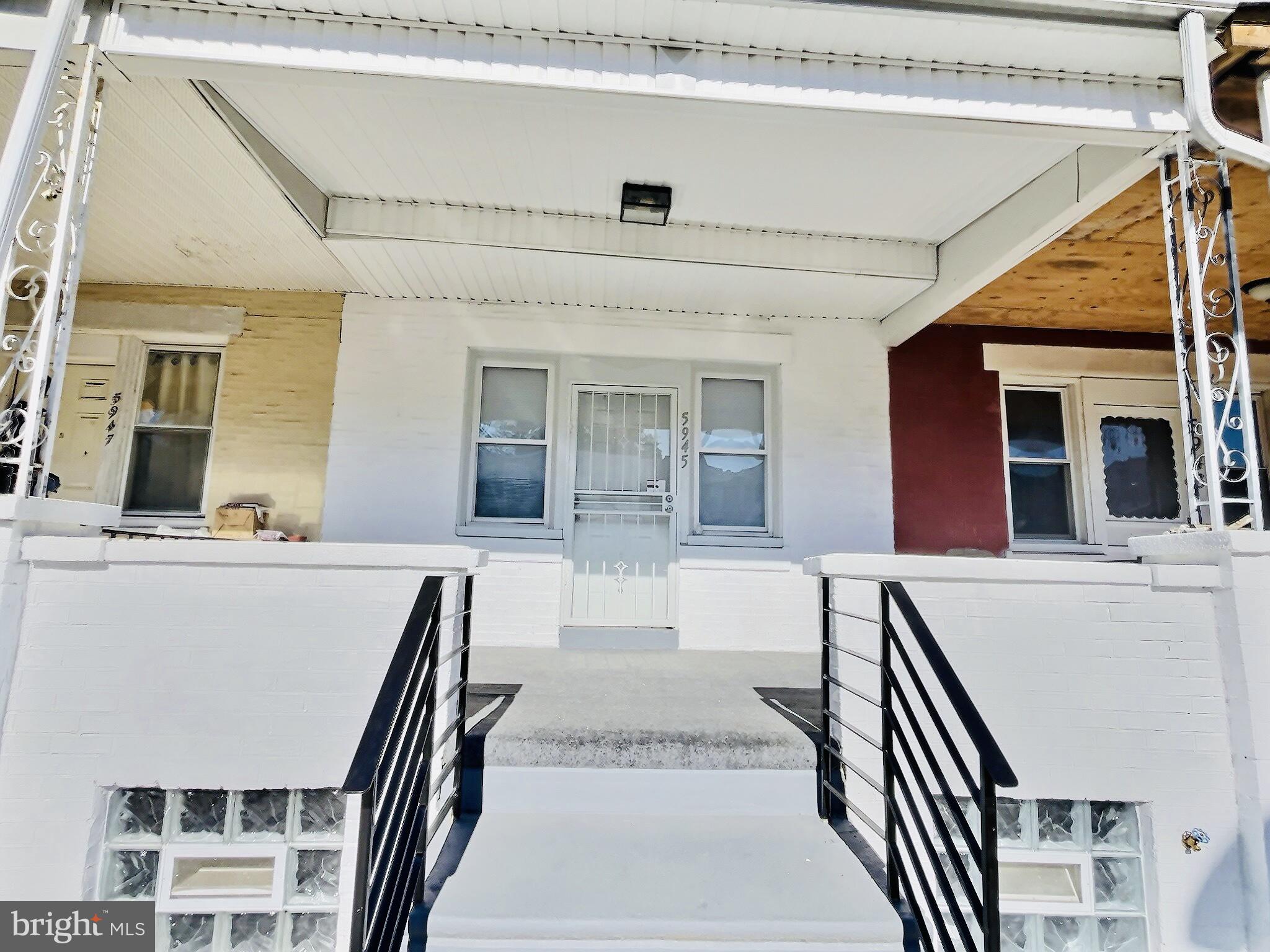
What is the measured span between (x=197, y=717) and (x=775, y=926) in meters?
1.92

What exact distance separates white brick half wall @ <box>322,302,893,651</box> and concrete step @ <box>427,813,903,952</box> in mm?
2458

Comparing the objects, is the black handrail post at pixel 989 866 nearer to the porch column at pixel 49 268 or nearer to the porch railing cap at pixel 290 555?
the porch railing cap at pixel 290 555

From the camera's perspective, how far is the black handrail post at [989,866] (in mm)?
1508

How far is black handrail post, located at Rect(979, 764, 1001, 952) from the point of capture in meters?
1.51

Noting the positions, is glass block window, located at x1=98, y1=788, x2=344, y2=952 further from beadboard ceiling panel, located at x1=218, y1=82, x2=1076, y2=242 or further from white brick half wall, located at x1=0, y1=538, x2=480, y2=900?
beadboard ceiling panel, located at x1=218, y1=82, x2=1076, y2=242

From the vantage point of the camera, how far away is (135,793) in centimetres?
232

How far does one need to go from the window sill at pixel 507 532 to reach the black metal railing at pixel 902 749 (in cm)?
245

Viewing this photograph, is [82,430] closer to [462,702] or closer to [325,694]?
[325,694]

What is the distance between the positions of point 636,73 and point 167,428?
407 cm

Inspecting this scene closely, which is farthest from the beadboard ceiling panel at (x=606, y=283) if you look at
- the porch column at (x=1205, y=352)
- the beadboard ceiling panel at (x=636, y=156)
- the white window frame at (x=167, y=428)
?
the porch column at (x=1205, y=352)

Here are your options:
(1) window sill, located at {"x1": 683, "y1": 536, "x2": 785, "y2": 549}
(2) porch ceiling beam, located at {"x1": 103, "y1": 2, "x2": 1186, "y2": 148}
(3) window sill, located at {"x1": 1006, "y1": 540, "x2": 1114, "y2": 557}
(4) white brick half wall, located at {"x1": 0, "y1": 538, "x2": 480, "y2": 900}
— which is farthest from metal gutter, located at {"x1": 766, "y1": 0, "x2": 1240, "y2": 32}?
(3) window sill, located at {"x1": 1006, "y1": 540, "x2": 1114, "y2": 557}

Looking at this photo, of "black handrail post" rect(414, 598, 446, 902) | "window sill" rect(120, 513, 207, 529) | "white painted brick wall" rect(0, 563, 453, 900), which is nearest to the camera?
"black handrail post" rect(414, 598, 446, 902)

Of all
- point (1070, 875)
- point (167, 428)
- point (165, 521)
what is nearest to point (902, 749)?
point (1070, 875)

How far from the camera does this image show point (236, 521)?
432cm
